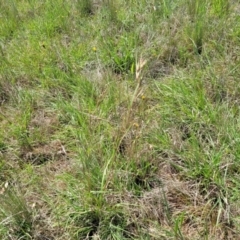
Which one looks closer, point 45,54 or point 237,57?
point 237,57

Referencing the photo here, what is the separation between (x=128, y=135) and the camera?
6.46 feet

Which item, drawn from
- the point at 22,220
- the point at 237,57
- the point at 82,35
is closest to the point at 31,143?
the point at 22,220

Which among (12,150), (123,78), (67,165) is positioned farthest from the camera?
(123,78)

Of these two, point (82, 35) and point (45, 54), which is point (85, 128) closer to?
point (45, 54)

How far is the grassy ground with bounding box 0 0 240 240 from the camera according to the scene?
5.53 feet

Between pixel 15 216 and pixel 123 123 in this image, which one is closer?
pixel 15 216

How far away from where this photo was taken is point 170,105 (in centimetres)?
215

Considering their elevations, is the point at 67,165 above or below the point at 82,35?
below

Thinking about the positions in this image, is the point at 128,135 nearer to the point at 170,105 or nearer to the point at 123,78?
the point at 170,105

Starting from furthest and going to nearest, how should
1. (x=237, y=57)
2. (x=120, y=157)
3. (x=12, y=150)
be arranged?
(x=237, y=57) < (x=12, y=150) < (x=120, y=157)

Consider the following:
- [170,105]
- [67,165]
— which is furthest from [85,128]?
[170,105]

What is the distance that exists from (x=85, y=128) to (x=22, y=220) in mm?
641

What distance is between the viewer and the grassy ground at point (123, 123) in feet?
5.53

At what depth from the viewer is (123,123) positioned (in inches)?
75.7
